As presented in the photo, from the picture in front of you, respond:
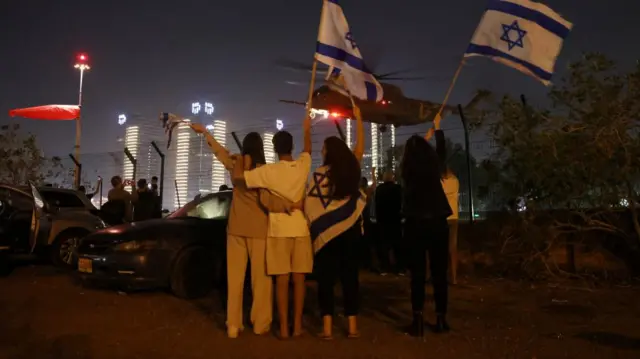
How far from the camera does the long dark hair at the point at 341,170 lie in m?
4.49

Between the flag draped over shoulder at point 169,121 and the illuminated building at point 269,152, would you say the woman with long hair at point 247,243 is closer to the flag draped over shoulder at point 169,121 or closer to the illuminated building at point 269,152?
the illuminated building at point 269,152

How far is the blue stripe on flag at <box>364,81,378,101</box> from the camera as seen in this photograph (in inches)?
213

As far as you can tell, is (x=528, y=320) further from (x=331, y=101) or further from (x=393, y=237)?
(x=331, y=101)

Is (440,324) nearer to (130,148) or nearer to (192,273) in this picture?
(192,273)

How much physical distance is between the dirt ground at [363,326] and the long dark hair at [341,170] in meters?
1.29

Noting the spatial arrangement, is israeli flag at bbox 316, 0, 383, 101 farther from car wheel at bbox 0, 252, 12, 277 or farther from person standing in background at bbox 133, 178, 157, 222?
car wheel at bbox 0, 252, 12, 277

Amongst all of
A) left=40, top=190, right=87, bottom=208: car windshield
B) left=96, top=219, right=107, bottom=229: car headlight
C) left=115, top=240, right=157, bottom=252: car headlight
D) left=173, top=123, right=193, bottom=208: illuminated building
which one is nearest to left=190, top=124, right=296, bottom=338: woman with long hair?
left=115, top=240, right=157, bottom=252: car headlight

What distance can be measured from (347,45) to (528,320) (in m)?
3.29

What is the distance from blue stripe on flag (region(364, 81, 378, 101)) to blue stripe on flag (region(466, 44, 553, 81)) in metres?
1.07

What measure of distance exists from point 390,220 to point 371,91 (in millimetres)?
3679

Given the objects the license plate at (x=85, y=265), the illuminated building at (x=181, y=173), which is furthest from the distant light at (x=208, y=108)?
the license plate at (x=85, y=265)

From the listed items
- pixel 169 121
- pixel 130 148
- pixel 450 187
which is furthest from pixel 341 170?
pixel 130 148

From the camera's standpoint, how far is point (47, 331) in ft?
16.4

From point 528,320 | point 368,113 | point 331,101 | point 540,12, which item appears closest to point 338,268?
point 528,320
